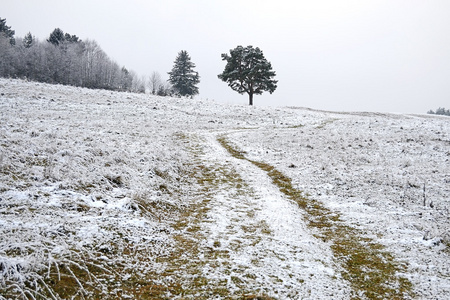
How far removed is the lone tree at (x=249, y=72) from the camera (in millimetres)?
47875

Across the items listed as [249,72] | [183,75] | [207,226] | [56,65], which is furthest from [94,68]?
[207,226]

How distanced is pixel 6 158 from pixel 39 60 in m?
63.6

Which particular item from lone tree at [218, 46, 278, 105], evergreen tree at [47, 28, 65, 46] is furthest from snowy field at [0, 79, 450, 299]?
evergreen tree at [47, 28, 65, 46]

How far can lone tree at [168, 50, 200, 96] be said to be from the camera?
6200 centimetres

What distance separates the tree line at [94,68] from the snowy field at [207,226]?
39.2 m

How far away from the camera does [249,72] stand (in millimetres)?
47469

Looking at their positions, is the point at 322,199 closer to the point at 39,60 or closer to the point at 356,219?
the point at 356,219

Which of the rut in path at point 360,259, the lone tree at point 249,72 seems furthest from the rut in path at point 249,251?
the lone tree at point 249,72

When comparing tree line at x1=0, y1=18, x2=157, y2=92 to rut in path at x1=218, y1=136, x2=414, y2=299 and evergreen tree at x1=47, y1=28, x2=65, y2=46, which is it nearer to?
evergreen tree at x1=47, y1=28, x2=65, y2=46

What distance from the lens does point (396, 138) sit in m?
19.4

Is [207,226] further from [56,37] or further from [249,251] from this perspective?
[56,37]

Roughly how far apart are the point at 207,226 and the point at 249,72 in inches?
1759

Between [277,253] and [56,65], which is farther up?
[56,65]

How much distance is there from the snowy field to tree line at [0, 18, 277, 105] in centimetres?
3922
